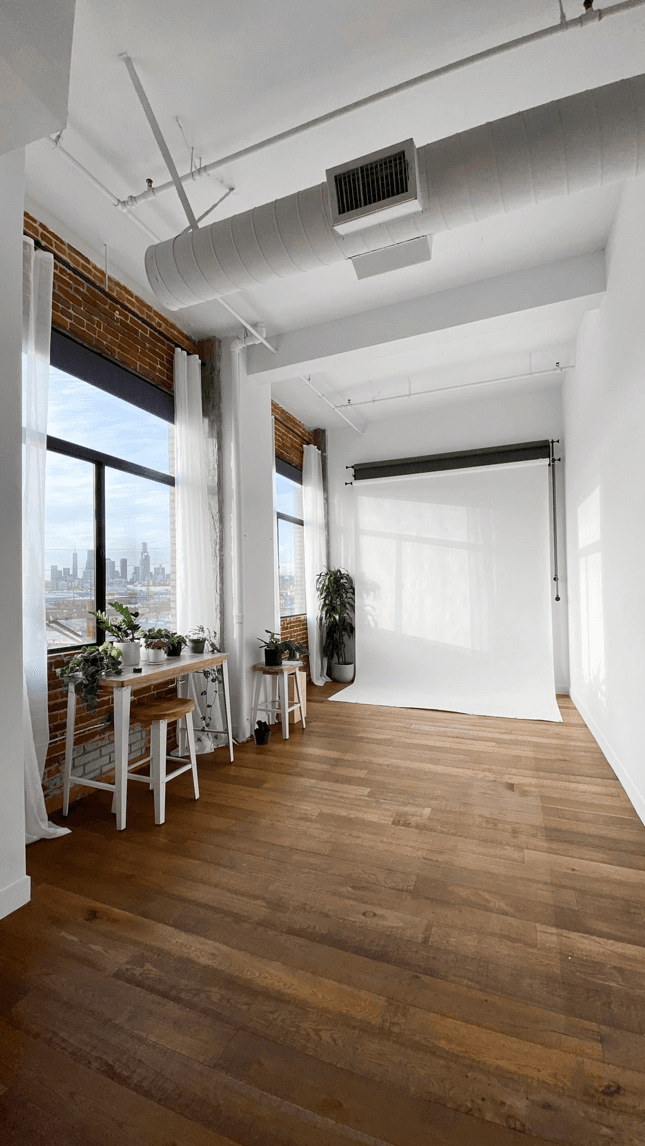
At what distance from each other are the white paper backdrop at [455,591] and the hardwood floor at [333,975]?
108 inches

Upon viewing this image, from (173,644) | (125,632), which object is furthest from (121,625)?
(173,644)

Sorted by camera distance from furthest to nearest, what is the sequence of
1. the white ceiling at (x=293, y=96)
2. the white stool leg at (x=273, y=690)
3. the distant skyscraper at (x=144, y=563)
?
the white stool leg at (x=273, y=690) < the distant skyscraper at (x=144, y=563) < the white ceiling at (x=293, y=96)

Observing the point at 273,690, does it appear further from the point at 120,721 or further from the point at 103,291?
the point at 103,291

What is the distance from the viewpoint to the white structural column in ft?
14.4

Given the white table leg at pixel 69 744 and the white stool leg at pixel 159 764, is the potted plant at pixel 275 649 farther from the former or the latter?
the white table leg at pixel 69 744

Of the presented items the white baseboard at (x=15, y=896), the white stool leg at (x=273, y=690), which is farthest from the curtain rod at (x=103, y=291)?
the white baseboard at (x=15, y=896)

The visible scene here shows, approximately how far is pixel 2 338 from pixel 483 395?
5.14 metres

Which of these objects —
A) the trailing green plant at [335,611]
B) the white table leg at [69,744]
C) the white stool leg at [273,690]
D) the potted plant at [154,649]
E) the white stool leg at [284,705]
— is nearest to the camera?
the white table leg at [69,744]

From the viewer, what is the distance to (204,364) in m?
4.45

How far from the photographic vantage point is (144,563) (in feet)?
12.6

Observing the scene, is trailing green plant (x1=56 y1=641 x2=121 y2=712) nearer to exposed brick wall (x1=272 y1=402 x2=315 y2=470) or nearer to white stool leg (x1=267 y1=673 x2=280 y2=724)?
white stool leg (x1=267 y1=673 x2=280 y2=724)

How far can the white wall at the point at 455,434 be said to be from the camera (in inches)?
230

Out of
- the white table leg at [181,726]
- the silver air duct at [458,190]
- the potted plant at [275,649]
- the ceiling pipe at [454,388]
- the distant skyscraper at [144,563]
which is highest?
the ceiling pipe at [454,388]

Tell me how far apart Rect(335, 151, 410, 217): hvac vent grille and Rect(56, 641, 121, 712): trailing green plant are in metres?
2.50
